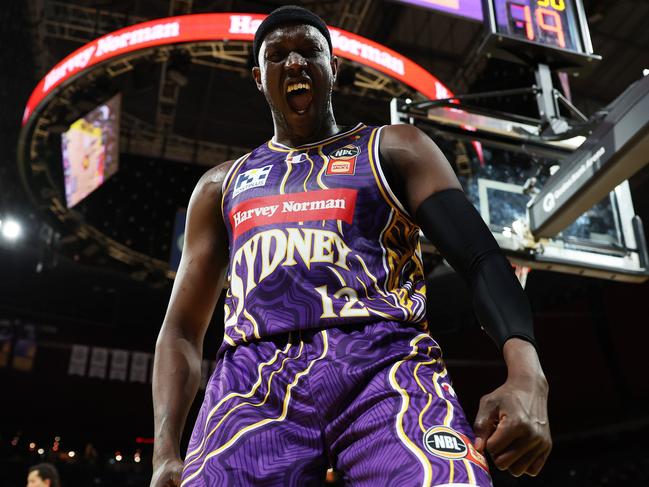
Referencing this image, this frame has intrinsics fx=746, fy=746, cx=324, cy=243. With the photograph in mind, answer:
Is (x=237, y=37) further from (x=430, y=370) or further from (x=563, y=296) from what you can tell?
(x=563, y=296)

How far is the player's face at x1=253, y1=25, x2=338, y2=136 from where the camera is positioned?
1586mm

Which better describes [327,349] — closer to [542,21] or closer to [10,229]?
[542,21]

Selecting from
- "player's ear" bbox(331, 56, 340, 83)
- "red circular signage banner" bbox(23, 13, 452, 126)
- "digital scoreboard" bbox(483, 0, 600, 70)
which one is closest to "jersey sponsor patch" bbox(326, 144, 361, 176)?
"player's ear" bbox(331, 56, 340, 83)

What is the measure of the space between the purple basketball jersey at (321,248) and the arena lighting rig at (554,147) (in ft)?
9.50

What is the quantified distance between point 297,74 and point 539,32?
351 cm

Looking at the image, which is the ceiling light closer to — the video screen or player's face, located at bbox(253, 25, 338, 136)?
the video screen

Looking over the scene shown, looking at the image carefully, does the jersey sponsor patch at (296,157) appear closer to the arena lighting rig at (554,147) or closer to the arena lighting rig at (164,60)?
the arena lighting rig at (554,147)

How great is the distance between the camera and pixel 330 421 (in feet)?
3.99

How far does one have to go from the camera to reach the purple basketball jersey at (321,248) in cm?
133

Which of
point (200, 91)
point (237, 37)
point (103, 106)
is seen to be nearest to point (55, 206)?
point (103, 106)

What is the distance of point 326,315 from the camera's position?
130 cm

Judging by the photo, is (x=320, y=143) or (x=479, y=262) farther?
(x=320, y=143)

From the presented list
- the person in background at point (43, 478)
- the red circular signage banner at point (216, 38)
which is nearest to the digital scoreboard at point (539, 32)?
the red circular signage banner at point (216, 38)

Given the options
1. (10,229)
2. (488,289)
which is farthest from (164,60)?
(10,229)
